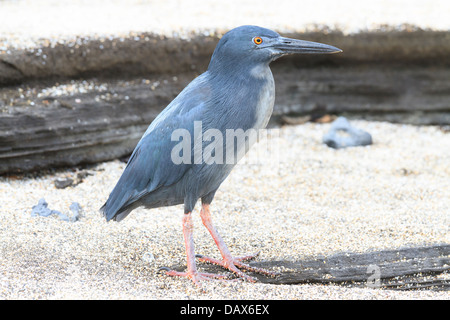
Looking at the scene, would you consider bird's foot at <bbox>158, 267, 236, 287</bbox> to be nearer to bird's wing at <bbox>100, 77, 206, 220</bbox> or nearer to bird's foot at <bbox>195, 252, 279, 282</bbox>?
bird's foot at <bbox>195, 252, 279, 282</bbox>

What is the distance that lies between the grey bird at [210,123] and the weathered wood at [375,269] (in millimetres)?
160

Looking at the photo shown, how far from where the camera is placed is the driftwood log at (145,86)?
5.48 m

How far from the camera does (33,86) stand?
5.59 m

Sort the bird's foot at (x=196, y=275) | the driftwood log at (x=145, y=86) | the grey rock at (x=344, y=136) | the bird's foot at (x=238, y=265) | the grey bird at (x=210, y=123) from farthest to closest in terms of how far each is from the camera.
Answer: the grey rock at (x=344, y=136), the driftwood log at (x=145, y=86), the bird's foot at (x=238, y=265), the bird's foot at (x=196, y=275), the grey bird at (x=210, y=123)

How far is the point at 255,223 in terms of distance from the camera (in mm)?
4746

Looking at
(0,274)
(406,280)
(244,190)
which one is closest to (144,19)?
(244,190)

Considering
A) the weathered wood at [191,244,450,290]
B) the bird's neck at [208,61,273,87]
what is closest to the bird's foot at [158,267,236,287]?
the weathered wood at [191,244,450,290]

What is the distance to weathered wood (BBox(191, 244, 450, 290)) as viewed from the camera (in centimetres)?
385

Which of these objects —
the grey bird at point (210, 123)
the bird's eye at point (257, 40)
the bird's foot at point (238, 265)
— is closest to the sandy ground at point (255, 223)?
the bird's foot at point (238, 265)

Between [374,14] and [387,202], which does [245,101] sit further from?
[374,14]

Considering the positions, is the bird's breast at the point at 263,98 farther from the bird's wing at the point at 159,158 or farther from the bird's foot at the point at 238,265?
the bird's foot at the point at 238,265

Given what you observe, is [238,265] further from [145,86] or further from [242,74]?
[145,86]

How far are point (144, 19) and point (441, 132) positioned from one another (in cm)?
386
